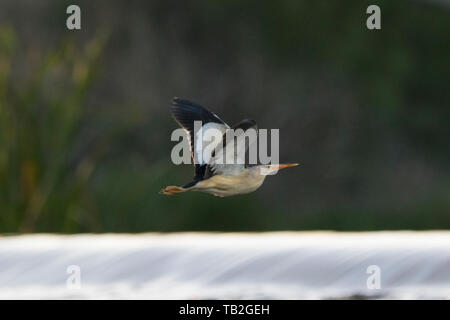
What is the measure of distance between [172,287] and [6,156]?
177 centimetres

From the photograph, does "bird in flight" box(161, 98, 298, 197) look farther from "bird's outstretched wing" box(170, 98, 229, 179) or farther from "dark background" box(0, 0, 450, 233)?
"dark background" box(0, 0, 450, 233)

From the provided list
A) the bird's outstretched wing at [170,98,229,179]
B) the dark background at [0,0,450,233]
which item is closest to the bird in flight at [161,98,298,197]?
the bird's outstretched wing at [170,98,229,179]

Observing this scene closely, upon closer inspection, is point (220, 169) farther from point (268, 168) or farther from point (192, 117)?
point (192, 117)

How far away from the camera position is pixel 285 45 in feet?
29.1

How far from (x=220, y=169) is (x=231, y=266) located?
0.40 m

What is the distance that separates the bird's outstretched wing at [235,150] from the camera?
1.37 metres

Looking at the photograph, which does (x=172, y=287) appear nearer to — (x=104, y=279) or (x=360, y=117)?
(x=104, y=279)

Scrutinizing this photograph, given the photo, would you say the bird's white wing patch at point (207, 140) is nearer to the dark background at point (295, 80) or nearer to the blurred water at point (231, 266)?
the blurred water at point (231, 266)

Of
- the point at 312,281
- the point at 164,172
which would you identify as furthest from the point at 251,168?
the point at 164,172

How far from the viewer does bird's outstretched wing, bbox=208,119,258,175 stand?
137 centimetres

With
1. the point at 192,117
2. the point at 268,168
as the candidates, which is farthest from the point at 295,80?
the point at 268,168

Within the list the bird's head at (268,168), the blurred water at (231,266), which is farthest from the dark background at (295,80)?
the bird's head at (268,168)

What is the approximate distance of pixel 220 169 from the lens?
1.46 m

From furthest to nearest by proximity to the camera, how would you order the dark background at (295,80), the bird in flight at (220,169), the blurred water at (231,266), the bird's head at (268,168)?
the dark background at (295,80), the blurred water at (231,266), the bird's head at (268,168), the bird in flight at (220,169)
